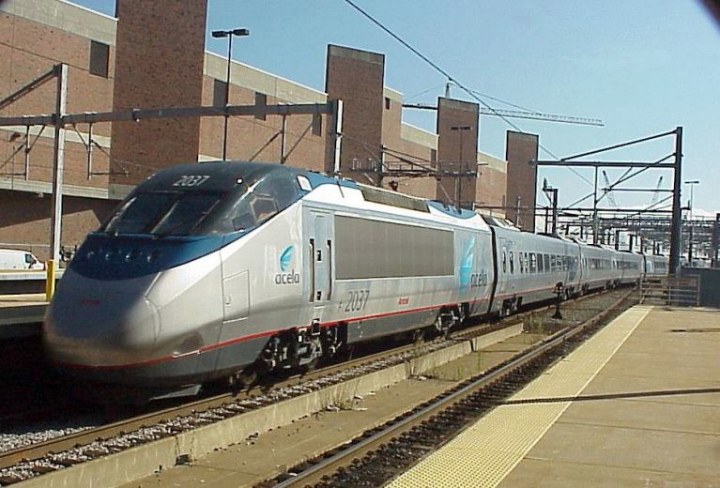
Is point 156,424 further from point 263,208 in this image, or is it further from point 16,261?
point 16,261

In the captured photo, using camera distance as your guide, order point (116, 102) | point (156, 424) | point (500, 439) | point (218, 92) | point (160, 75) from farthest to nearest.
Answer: point (218, 92) → point (160, 75) → point (116, 102) → point (500, 439) → point (156, 424)

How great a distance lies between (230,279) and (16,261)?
95.4 feet

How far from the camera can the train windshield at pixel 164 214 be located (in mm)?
10570

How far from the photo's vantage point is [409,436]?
10.2 m

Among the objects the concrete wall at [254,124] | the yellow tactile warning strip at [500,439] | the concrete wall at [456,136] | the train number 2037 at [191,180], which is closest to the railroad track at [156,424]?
the yellow tactile warning strip at [500,439]

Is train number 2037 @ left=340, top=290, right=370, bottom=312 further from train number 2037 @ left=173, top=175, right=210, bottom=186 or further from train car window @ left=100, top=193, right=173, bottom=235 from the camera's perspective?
train car window @ left=100, top=193, right=173, bottom=235

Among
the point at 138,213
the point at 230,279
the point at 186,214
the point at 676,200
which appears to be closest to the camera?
the point at 230,279

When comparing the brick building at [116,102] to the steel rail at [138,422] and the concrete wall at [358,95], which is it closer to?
the concrete wall at [358,95]

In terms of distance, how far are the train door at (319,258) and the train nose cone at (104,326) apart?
3.48 metres

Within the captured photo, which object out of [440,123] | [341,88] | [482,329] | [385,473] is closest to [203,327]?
[385,473]

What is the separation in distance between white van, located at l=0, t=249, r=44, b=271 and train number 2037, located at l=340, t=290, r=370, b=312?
24393mm

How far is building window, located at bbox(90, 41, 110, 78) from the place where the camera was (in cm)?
4522

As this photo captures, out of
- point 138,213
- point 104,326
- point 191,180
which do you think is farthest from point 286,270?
point 104,326

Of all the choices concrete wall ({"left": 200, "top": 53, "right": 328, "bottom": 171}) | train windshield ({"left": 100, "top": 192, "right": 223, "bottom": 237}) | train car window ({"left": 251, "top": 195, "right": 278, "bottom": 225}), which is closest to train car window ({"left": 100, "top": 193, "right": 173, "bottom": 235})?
train windshield ({"left": 100, "top": 192, "right": 223, "bottom": 237})
